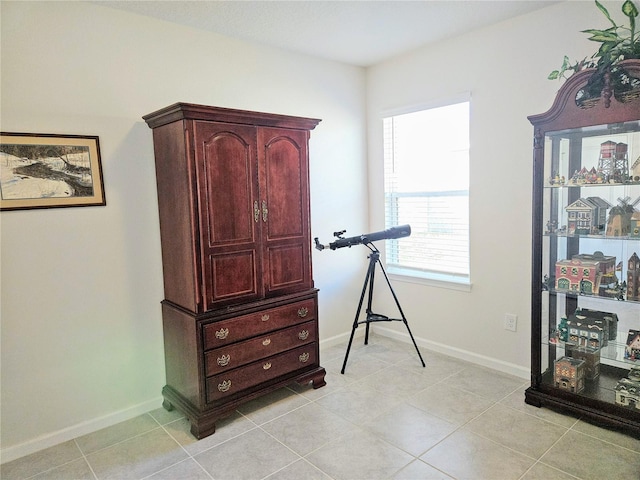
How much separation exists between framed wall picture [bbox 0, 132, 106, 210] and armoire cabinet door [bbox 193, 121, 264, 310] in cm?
66

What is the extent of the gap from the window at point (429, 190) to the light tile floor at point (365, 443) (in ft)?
3.45

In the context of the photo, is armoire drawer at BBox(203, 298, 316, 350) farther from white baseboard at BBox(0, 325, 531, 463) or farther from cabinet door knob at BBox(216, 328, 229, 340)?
white baseboard at BBox(0, 325, 531, 463)

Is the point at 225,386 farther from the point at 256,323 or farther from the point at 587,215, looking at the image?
the point at 587,215

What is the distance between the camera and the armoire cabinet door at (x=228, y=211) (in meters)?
2.52

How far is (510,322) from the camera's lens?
3.24 m

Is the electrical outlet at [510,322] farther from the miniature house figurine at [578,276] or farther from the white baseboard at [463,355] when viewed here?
the miniature house figurine at [578,276]

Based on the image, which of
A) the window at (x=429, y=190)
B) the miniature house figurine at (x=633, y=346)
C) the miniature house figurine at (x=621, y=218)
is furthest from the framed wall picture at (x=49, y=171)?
the miniature house figurine at (x=633, y=346)

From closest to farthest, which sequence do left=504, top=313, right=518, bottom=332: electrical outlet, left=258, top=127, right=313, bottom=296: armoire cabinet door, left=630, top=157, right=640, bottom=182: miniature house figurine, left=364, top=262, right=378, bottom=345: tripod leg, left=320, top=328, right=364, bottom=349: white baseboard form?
left=630, top=157, right=640, bottom=182: miniature house figurine < left=258, top=127, right=313, bottom=296: armoire cabinet door < left=504, top=313, right=518, bottom=332: electrical outlet < left=364, top=262, right=378, bottom=345: tripod leg < left=320, top=328, right=364, bottom=349: white baseboard

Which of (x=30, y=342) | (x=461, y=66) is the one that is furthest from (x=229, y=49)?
(x=30, y=342)

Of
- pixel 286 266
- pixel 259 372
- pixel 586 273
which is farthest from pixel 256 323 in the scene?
pixel 586 273

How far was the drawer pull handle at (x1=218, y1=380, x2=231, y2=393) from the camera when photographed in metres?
2.64

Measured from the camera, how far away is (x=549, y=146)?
2609mm

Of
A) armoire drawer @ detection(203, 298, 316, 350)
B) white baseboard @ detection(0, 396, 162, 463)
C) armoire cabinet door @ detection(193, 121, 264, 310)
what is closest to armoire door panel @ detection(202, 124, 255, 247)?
armoire cabinet door @ detection(193, 121, 264, 310)

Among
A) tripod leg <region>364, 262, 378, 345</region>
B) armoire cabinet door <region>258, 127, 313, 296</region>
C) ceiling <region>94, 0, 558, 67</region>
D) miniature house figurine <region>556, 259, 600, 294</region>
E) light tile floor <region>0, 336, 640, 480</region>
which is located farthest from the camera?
tripod leg <region>364, 262, 378, 345</region>
